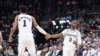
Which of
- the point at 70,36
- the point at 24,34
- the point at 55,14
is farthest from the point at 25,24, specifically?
the point at 55,14

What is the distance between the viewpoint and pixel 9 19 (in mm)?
32406

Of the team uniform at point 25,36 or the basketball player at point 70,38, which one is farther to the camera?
the basketball player at point 70,38

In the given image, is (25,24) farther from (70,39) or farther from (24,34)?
(70,39)

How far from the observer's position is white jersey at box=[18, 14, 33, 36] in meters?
15.9

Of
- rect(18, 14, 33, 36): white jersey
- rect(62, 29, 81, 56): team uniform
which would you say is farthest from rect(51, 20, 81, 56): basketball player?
rect(18, 14, 33, 36): white jersey

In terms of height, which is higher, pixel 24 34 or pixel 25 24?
pixel 25 24

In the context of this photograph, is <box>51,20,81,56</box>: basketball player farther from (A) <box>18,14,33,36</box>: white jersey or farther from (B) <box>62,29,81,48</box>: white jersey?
(A) <box>18,14,33,36</box>: white jersey

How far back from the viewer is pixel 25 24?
52.3 ft

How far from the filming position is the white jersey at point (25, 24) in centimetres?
1591

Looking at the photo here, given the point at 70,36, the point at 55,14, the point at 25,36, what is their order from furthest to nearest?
the point at 55,14 → the point at 70,36 → the point at 25,36

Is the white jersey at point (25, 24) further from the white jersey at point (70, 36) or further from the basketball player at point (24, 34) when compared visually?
the white jersey at point (70, 36)

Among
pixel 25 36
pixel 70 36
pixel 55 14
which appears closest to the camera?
pixel 25 36

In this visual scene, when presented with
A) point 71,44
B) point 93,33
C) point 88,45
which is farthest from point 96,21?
point 71,44

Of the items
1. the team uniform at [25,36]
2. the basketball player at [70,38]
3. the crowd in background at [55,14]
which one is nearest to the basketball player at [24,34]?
the team uniform at [25,36]
